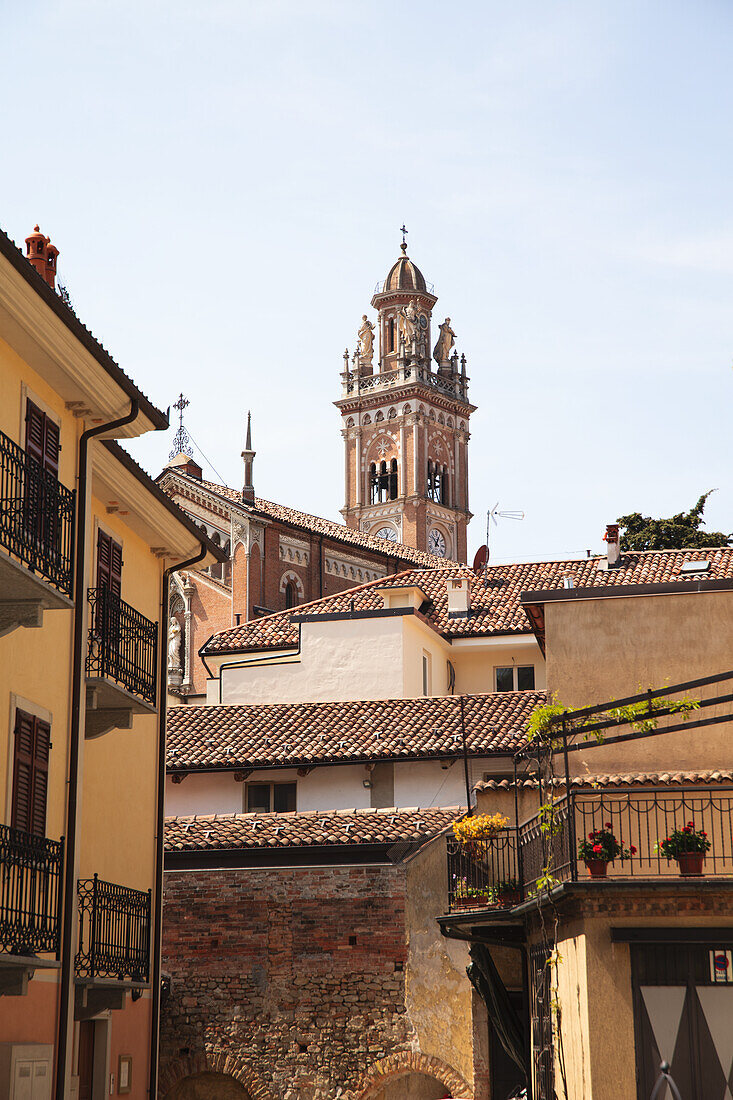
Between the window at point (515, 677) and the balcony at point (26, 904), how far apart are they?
2133 centimetres

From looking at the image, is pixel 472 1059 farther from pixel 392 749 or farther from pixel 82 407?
pixel 82 407

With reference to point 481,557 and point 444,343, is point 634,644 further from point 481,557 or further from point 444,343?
point 444,343

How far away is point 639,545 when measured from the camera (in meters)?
46.8

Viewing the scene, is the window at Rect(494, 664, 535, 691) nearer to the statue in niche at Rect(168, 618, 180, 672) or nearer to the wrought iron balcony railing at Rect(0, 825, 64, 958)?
the statue in niche at Rect(168, 618, 180, 672)

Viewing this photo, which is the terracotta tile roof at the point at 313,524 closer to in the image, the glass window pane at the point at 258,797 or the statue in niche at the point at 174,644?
the statue in niche at the point at 174,644

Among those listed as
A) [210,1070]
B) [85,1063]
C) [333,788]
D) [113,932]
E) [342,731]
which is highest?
[342,731]

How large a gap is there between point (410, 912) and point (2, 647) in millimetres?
10276

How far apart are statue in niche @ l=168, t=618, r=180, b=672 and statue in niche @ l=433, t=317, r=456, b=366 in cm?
3538

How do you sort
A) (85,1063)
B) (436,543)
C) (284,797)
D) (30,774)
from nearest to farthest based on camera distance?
(30,774), (85,1063), (284,797), (436,543)

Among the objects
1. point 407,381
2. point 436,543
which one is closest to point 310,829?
point 436,543

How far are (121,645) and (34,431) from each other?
3.26 metres

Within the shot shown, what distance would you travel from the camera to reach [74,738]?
13766mm

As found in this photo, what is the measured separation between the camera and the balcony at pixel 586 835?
42.0 feet

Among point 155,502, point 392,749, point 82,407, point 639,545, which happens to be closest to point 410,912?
point 392,749
